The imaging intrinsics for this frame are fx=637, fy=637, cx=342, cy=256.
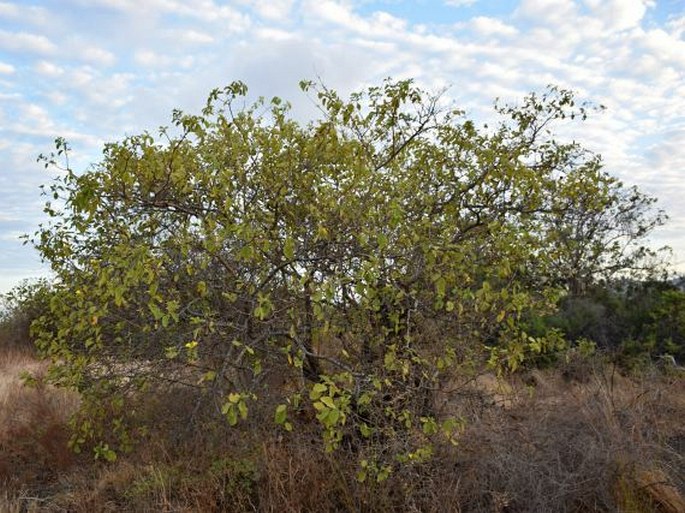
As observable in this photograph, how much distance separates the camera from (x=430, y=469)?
15.1ft

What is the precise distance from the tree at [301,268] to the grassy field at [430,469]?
28cm

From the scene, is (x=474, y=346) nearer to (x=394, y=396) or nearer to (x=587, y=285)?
(x=394, y=396)

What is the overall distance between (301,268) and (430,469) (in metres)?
1.72

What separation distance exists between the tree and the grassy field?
28cm

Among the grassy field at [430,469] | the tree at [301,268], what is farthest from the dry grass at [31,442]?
the tree at [301,268]

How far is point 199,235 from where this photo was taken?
442cm

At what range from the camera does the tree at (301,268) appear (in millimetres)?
4223

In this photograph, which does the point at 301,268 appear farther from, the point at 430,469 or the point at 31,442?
the point at 31,442

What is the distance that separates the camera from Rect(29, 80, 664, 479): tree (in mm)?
4223

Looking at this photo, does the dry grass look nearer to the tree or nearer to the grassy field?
the grassy field

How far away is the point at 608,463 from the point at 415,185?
2.54 metres

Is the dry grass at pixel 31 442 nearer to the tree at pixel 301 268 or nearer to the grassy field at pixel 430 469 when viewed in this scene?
the grassy field at pixel 430 469

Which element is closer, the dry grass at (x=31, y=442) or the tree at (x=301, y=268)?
the tree at (x=301, y=268)

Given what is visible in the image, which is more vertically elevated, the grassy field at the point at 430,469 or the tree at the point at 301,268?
the tree at the point at 301,268
